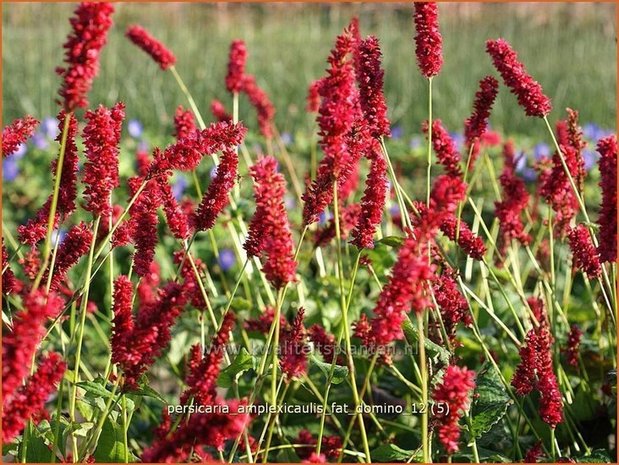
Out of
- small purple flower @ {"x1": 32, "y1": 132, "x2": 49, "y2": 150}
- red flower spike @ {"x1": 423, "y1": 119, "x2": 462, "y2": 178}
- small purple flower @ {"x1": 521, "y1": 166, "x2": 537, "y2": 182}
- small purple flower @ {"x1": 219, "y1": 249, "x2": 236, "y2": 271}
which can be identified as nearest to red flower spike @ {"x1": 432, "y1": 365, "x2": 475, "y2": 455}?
red flower spike @ {"x1": 423, "y1": 119, "x2": 462, "y2": 178}

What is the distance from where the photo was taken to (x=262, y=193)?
1239mm

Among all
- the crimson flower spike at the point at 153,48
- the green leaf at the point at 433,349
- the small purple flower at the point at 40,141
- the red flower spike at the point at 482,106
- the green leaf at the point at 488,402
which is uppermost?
the small purple flower at the point at 40,141

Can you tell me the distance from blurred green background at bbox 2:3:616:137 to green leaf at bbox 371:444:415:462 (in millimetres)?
5404

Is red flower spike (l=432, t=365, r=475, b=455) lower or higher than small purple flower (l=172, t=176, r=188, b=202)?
lower

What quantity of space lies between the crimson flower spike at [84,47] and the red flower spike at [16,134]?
1.28 ft

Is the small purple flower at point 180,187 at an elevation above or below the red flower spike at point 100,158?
above

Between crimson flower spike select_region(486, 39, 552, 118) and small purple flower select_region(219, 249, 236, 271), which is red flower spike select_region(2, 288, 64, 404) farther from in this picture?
small purple flower select_region(219, 249, 236, 271)

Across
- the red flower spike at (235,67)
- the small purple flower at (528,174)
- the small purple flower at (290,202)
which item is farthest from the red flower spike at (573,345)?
the small purple flower at (528,174)

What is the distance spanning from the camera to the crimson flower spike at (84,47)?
1233mm

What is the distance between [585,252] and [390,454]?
57cm

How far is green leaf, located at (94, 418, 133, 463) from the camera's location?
173cm

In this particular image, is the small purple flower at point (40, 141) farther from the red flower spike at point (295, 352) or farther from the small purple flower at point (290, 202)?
the red flower spike at point (295, 352)

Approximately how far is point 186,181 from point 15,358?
146 inches

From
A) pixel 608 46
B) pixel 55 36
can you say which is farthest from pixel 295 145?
pixel 608 46
